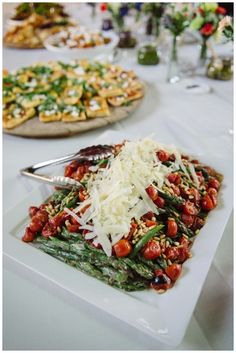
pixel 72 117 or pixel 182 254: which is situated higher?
pixel 72 117

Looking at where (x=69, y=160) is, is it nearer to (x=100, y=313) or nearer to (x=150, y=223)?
(x=150, y=223)

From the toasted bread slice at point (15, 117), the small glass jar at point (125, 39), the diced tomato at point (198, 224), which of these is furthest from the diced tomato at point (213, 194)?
the small glass jar at point (125, 39)

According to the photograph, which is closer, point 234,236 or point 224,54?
point 234,236

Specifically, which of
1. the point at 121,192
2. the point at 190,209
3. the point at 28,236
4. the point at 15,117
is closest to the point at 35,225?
the point at 28,236

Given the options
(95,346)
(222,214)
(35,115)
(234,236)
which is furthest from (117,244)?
(35,115)

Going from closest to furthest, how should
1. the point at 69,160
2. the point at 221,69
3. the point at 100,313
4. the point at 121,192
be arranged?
the point at 100,313 < the point at 121,192 < the point at 69,160 < the point at 221,69

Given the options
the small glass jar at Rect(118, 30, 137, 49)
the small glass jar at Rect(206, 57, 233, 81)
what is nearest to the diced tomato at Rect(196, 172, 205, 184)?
the small glass jar at Rect(206, 57, 233, 81)

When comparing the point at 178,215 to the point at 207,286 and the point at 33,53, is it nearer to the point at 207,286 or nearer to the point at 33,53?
the point at 207,286
